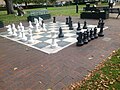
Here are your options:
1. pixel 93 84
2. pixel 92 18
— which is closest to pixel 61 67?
pixel 93 84

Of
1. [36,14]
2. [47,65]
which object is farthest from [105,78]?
[36,14]

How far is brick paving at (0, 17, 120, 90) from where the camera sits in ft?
12.4

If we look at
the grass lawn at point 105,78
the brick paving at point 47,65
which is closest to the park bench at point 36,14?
the brick paving at point 47,65

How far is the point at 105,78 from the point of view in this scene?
382cm

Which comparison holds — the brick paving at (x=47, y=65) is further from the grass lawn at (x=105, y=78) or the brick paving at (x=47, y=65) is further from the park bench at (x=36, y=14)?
the park bench at (x=36, y=14)

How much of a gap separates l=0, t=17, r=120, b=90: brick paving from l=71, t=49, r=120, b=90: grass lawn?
0.79ft

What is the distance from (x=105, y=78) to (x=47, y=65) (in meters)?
1.70

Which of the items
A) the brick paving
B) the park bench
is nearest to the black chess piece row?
the brick paving

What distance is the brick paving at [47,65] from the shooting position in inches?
149

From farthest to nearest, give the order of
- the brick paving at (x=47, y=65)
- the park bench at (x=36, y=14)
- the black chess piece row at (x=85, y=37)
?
the park bench at (x=36, y=14), the black chess piece row at (x=85, y=37), the brick paving at (x=47, y=65)

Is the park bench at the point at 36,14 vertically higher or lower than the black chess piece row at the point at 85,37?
higher

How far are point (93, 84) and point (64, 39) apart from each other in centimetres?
364

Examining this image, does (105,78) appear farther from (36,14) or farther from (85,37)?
(36,14)

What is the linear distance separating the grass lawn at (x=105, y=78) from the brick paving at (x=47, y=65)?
241 millimetres
